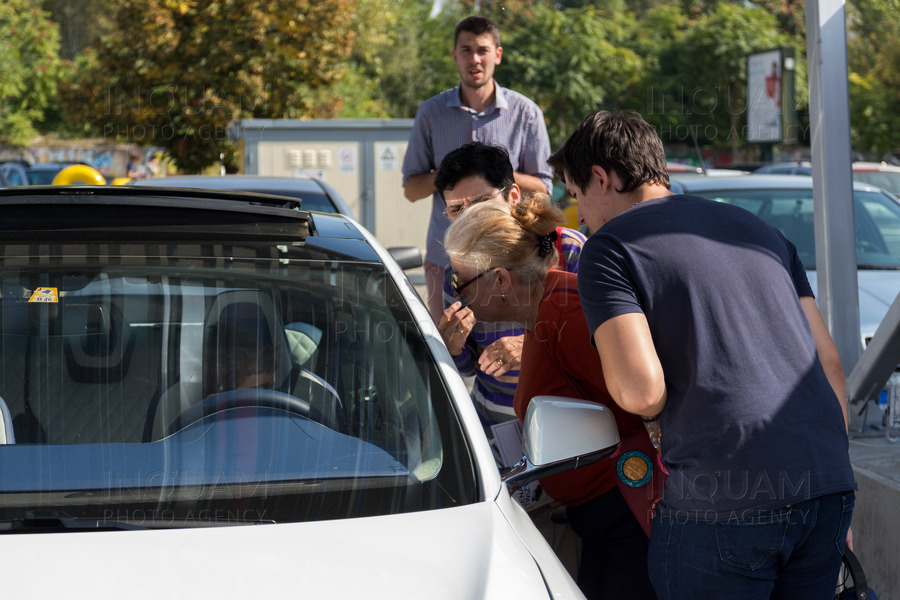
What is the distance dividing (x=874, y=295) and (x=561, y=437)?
410cm

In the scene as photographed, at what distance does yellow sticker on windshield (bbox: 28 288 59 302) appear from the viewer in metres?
2.18

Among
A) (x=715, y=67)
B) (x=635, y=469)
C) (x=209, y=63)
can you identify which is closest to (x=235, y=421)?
(x=635, y=469)

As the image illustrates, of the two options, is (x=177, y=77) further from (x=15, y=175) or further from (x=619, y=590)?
(x=619, y=590)

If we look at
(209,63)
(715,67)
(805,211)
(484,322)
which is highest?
(715,67)

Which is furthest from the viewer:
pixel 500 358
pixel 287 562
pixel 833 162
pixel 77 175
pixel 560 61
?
pixel 560 61

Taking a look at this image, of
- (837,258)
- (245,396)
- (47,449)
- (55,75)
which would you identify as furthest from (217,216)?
(55,75)

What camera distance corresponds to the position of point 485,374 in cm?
315

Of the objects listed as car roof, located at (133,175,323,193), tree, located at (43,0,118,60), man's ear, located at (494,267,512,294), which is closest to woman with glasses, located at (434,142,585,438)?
man's ear, located at (494,267,512,294)

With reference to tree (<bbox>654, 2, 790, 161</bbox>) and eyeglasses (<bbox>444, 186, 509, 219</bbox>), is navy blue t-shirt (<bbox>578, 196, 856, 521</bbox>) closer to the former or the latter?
eyeglasses (<bbox>444, 186, 509, 219</bbox>)

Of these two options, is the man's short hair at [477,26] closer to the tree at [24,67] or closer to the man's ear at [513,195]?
the man's ear at [513,195]

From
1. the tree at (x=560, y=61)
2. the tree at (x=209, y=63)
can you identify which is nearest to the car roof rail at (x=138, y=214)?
the tree at (x=209, y=63)

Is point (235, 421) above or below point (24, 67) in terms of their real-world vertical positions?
below

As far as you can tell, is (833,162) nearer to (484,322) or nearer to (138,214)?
(484,322)

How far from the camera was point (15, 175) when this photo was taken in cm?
1741
